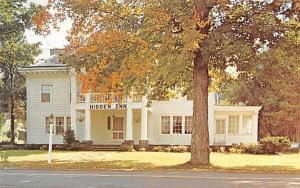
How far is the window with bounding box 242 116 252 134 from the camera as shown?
42.1m

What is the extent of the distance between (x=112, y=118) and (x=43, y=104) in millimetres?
6194

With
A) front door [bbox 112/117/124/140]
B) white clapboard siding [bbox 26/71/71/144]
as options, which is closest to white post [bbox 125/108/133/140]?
front door [bbox 112/117/124/140]

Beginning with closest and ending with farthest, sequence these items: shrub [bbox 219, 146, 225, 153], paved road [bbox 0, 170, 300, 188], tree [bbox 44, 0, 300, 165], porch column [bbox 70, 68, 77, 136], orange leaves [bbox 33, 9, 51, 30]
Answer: paved road [bbox 0, 170, 300, 188]
tree [bbox 44, 0, 300, 165]
orange leaves [bbox 33, 9, 51, 30]
shrub [bbox 219, 146, 225, 153]
porch column [bbox 70, 68, 77, 136]

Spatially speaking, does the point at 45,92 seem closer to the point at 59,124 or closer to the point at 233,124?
the point at 59,124

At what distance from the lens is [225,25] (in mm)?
21047

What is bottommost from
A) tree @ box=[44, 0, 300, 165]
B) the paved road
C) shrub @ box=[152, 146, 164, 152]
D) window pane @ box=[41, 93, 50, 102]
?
shrub @ box=[152, 146, 164, 152]

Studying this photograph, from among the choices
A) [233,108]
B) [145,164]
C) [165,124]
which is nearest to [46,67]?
[165,124]

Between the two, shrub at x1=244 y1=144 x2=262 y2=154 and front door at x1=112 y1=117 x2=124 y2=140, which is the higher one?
front door at x1=112 y1=117 x2=124 y2=140

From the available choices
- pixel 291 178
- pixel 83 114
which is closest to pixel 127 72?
pixel 291 178

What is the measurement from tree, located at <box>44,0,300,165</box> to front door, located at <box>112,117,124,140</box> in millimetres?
20497

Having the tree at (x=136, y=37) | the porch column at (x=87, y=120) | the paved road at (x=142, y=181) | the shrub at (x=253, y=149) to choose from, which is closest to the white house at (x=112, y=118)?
the porch column at (x=87, y=120)

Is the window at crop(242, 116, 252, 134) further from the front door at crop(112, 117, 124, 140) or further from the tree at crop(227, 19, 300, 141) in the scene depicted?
the front door at crop(112, 117, 124, 140)

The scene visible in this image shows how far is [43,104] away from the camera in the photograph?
139 feet

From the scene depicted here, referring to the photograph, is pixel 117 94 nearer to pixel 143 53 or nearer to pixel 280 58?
pixel 143 53
